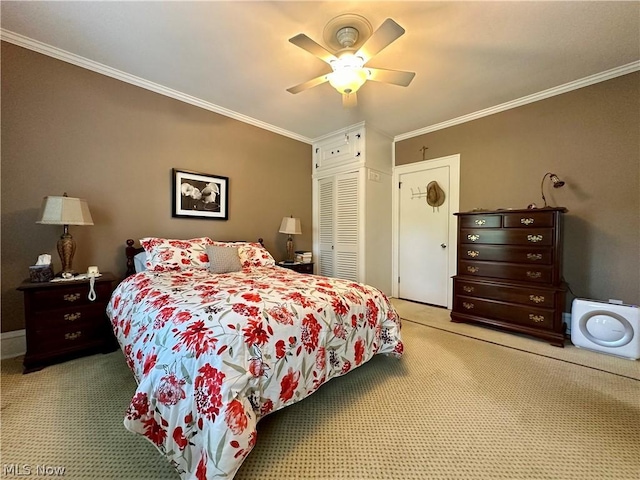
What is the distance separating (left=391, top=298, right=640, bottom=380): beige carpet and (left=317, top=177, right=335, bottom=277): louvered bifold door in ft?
4.38

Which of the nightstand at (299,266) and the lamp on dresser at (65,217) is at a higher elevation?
the lamp on dresser at (65,217)

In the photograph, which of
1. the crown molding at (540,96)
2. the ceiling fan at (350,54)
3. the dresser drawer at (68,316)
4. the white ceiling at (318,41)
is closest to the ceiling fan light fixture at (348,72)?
the ceiling fan at (350,54)

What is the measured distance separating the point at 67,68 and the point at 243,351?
314 centimetres

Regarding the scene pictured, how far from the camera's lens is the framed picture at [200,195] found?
10.2ft

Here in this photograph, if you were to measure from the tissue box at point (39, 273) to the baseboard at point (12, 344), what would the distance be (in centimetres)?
58

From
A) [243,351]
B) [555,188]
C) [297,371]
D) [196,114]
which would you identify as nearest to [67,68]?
[196,114]

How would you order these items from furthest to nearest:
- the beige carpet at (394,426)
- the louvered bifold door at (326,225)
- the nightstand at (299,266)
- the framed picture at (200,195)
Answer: the louvered bifold door at (326,225), the nightstand at (299,266), the framed picture at (200,195), the beige carpet at (394,426)

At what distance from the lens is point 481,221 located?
119 inches

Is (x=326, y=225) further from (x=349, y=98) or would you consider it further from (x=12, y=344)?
(x=12, y=344)

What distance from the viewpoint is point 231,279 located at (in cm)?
223

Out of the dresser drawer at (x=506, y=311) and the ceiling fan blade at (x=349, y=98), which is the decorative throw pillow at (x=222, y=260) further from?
the dresser drawer at (x=506, y=311)

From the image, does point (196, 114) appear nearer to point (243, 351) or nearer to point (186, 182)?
point (186, 182)

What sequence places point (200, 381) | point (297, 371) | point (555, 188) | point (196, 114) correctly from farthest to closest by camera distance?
point (196, 114)
point (555, 188)
point (297, 371)
point (200, 381)

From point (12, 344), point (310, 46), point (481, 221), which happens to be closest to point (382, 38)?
point (310, 46)
